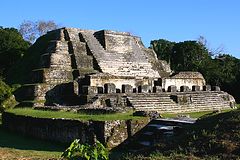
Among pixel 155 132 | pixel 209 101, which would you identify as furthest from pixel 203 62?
pixel 155 132

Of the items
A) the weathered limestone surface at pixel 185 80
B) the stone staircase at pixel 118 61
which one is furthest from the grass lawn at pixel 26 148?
the weathered limestone surface at pixel 185 80

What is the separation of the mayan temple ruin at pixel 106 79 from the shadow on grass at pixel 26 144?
3784 millimetres

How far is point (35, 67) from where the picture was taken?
26.3 m

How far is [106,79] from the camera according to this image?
2412 cm

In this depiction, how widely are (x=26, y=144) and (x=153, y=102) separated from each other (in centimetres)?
868

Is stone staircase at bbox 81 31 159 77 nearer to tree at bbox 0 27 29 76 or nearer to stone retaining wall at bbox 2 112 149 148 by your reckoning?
tree at bbox 0 27 29 76

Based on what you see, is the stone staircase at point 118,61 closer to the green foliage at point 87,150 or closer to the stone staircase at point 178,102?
the stone staircase at point 178,102

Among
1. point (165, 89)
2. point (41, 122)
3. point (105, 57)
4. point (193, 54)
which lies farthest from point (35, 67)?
point (193, 54)

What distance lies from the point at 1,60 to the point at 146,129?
22.4m

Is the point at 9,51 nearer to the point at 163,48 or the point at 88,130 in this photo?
the point at 88,130

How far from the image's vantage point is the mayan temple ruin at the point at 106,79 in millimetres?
21422

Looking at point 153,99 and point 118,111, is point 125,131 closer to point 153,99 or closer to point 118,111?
point 118,111

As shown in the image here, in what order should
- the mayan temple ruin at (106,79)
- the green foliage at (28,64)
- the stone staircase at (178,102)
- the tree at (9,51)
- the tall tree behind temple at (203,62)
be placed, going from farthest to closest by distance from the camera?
the tall tree behind temple at (203,62), the tree at (9,51), the green foliage at (28,64), the mayan temple ruin at (106,79), the stone staircase at (178,102)

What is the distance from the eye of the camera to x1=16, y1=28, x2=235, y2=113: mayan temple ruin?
2142 centimetres
